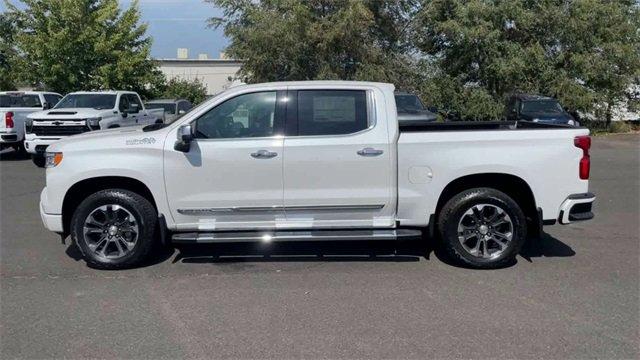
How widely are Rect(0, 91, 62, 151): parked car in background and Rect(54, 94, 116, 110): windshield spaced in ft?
4.17

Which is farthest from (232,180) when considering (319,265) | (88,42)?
(88,42)

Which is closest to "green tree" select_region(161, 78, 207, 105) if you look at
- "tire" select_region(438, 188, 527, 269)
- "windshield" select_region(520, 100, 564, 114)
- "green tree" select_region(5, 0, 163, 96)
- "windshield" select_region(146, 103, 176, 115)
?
"green tree" select_region(5, 0, 163, 96)

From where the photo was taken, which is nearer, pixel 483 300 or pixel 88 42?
pixel 483 300

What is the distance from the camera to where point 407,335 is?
4.64 metres

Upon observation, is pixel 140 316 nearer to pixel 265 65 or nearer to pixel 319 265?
pixel 319 265

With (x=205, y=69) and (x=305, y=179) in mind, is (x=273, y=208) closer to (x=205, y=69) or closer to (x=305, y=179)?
(x=305, y=179)

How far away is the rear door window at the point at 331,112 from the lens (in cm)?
636

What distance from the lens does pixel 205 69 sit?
175ft

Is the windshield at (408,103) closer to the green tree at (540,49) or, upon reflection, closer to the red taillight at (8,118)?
the green tree at (540,49)

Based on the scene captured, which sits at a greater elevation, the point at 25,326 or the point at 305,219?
the point at 305,219

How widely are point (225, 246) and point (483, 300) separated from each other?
3057 millimetres

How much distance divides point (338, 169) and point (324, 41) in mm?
20077

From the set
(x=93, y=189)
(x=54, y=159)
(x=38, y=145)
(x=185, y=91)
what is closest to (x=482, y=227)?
(x=93, y=189)

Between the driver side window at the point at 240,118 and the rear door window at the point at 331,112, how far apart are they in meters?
0.31
